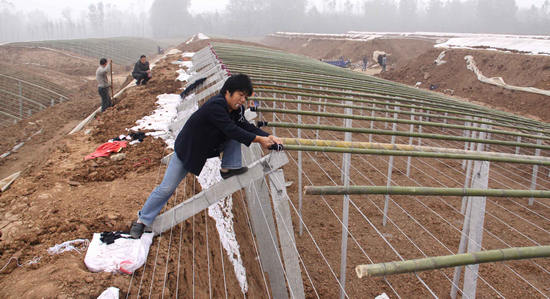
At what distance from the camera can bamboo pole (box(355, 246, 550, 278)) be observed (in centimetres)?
147

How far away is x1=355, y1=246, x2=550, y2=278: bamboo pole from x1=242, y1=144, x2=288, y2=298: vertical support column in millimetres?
1738

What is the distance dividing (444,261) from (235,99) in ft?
6.35

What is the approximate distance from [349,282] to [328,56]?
3608 centimetres

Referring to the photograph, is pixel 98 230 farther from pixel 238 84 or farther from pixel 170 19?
pixel 170 19

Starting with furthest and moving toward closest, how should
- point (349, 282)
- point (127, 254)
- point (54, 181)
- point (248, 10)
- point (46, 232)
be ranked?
point (248, 10), point (349, 282), point (54, 181), point (46, 232), point (127, 254)

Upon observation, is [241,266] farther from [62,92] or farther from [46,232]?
[62,92]

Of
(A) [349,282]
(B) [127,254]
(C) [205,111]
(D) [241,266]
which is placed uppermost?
(C) [205,111]

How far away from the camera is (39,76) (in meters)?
16.2

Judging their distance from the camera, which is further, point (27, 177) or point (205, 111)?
point (27, 177)

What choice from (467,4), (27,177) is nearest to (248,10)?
(467,4)

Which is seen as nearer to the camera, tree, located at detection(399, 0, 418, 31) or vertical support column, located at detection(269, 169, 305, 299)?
vertical support column, located at detection(269, 169, 305, 299)

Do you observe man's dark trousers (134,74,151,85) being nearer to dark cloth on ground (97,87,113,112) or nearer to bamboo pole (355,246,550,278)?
dark cloth on ground (97,87,113,112)

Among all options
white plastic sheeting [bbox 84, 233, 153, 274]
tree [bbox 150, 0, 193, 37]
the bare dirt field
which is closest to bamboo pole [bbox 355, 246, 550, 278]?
the bare dirt field

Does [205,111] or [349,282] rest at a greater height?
[205,111]
